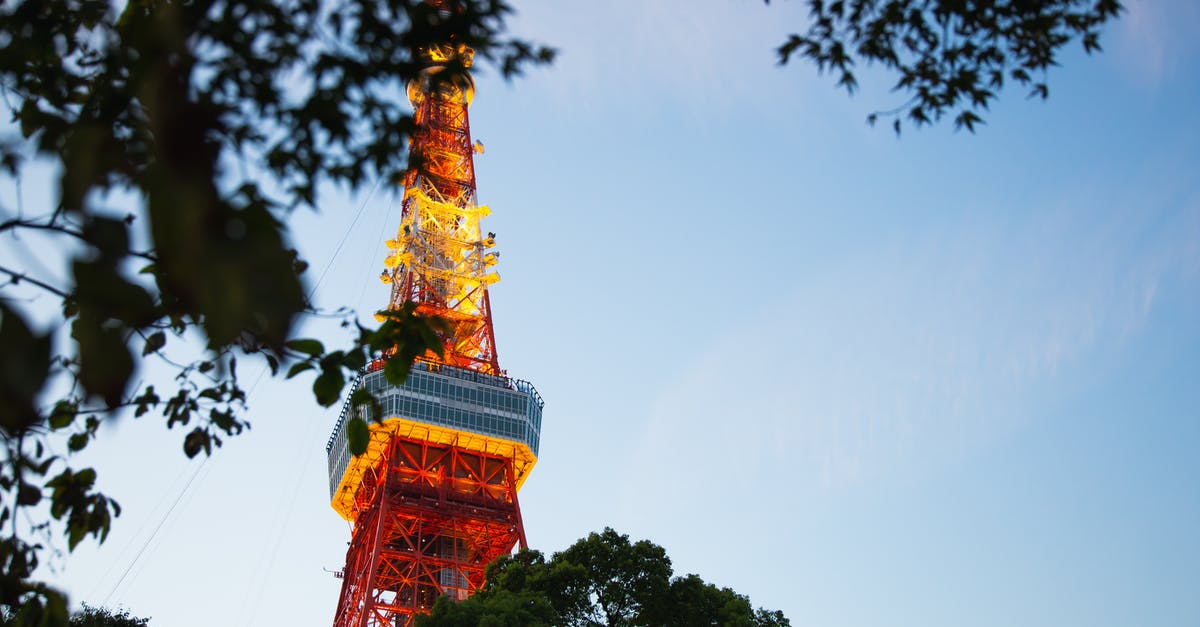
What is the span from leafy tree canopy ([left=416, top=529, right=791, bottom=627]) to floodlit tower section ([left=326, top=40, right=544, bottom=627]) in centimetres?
2006

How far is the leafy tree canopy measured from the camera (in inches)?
1147

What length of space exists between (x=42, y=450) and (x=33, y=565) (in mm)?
1005

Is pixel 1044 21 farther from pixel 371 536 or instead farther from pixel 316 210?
pixel 371 536

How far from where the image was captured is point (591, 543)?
106 ft

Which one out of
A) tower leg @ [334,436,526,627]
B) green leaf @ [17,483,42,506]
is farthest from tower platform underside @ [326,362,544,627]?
green leaf @ [17,483,42,506]

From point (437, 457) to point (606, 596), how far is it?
28.0m

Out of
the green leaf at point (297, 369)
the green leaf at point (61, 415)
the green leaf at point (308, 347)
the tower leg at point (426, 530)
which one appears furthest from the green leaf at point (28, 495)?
the tower leg at point (426, 530)

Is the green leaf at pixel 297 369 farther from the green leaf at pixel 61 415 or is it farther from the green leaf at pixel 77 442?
the green leaf at pixel 77 442

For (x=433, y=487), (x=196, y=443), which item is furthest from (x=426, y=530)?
(x=196, y=443)

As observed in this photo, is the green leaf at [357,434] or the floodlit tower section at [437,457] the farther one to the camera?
the floodlit tower section at [437,457]

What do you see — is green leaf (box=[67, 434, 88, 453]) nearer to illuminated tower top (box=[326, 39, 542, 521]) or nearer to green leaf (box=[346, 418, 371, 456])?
green leaf (box=[346, 418, 371, 456])

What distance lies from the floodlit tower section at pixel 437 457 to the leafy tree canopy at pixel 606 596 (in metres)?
20.1

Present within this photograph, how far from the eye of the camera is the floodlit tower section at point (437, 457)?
5238 cm

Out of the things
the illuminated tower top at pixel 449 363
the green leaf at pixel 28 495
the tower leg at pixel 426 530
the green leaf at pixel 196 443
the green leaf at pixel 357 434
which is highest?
the illuminated tower top at pixel 449 363
